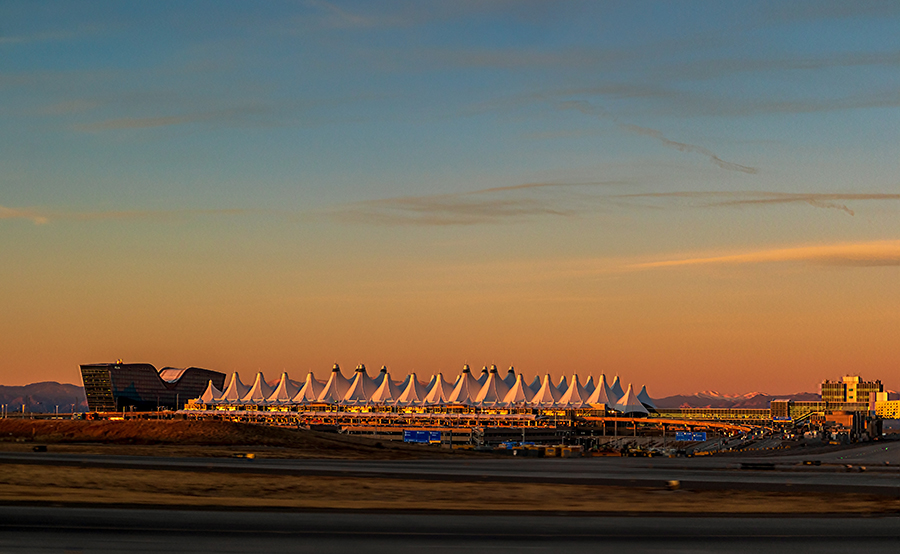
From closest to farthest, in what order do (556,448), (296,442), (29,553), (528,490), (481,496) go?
1. (29,553)
2. (481,496)
3. (528,490)
4. (296,442)
5. (556,448)

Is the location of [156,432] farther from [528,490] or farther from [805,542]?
[805,542]

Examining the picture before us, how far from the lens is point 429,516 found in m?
30.1

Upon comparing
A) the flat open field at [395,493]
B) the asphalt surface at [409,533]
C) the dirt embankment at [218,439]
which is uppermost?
the asphalt surface at [409,533]

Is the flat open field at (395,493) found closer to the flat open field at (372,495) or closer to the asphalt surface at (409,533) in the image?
the flat open field at (372,495)

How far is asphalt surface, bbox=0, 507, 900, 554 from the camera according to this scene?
22.4 m

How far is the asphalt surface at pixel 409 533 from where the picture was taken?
22438mm

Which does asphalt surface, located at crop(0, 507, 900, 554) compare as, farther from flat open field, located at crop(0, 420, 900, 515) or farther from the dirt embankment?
the dirt embankment

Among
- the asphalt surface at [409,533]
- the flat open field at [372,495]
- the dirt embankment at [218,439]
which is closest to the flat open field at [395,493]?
the flat open field at [372,495]

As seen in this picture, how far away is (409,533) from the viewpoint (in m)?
25.5

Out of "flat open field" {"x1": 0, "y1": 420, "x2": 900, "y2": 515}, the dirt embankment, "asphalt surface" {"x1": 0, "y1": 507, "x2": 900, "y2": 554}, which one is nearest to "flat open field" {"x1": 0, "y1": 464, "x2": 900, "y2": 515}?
"flat open field" {"x1": 0, "y1": 420, "x2": 900, "y2": 515}

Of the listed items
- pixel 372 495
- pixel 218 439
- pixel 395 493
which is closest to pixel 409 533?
pixel 372 495

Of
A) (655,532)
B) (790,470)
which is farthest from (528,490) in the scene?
(790,470)

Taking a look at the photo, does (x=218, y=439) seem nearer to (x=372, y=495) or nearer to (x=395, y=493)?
(x=395, y=493)

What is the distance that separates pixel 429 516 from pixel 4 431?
107562 mm
